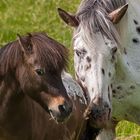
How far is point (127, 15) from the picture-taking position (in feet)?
23.8

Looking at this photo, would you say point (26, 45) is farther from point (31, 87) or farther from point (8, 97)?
point (8, 97)

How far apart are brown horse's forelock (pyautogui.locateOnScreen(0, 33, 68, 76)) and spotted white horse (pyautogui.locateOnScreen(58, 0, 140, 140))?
23cm

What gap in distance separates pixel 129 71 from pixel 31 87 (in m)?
0.99

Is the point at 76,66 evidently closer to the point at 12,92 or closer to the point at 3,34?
the point at 12,92

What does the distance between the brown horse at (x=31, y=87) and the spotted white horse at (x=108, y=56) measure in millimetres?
239

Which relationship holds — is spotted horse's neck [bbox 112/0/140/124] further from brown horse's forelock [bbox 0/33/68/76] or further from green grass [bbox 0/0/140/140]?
green grass [bbox 0/0/140/140]

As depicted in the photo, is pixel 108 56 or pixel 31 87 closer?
pixel 31 87

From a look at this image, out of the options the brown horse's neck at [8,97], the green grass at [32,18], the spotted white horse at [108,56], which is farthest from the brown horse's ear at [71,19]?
the green grass at [32,18]

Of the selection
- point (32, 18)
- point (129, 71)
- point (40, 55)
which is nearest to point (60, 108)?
point (40, 55)

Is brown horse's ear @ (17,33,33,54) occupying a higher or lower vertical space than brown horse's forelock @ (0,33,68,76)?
higher

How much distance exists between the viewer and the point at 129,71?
729 cm

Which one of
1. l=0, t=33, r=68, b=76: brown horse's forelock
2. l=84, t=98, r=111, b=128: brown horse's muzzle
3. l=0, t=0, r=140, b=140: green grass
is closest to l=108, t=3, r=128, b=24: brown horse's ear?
l=0, t=33, r=68, b=76: brown horse's forelock

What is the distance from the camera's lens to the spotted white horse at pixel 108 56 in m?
6.73

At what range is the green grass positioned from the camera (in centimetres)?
1230
